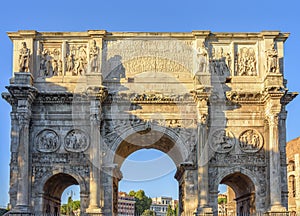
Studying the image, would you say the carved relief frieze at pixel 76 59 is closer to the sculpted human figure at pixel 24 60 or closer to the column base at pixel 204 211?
the sculpted human figure at pixel 24 60

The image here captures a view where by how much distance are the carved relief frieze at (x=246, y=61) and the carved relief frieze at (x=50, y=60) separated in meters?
6.19

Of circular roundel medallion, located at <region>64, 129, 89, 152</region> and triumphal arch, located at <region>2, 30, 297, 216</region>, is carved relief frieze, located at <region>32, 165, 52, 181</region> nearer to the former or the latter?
triumphal arch, located at <region>2, 30, 297, 216</region>

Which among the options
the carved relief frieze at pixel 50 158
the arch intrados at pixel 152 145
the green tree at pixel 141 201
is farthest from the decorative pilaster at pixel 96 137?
the green tree at pixel 141 201

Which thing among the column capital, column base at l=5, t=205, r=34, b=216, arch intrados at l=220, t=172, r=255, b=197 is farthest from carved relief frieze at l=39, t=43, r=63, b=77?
arch intrados at l=220, t=172, r=255, b=197

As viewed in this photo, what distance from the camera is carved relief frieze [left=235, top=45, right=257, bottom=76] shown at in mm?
19609

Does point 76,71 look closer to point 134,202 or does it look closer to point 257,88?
point 257,88

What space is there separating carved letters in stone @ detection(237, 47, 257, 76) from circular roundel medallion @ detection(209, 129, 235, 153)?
2.17 m

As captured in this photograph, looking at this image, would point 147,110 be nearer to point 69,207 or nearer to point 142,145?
point 142,145

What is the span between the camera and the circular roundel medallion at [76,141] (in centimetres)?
1902

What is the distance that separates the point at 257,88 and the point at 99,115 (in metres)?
5.47

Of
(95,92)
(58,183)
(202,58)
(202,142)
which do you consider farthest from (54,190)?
(202,58)

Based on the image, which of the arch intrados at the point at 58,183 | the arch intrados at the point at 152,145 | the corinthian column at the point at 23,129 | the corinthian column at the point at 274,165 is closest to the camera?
the corinthian column at the point at 274,165

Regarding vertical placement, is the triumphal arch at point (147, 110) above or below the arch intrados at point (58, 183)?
above

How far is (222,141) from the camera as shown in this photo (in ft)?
62.6
